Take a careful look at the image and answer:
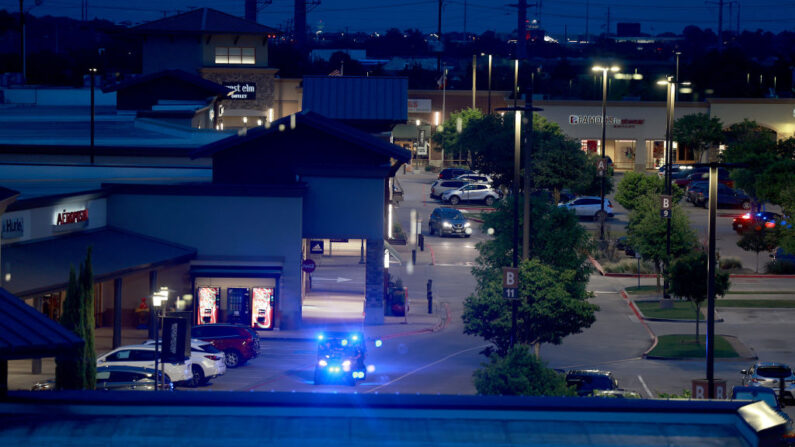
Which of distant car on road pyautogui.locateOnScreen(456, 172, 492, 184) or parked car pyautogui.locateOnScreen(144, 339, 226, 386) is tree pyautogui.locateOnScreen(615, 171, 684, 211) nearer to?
distant car on road pyautogui.locateOnScreen(456, 172, 492, 184)

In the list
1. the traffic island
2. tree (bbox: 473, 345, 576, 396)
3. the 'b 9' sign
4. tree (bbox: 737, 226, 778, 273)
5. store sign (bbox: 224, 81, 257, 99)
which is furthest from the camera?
store sign (bbox: 224, 81, 257, 99)

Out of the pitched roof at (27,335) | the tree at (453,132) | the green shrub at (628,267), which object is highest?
the tree at (453,132)

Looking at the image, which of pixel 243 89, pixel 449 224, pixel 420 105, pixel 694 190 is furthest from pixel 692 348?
pixel 420 105

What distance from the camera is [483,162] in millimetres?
87562

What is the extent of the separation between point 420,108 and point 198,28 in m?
33.6

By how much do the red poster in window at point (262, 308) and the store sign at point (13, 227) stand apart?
11.6m

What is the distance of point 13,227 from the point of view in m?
39.1

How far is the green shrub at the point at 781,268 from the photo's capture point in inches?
2472

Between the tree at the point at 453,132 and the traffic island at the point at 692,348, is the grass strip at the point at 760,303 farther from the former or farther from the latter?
the tree at the point at 453,132

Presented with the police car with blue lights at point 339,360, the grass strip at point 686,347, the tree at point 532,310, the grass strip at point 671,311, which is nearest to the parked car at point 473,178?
the grass strip at point 671,311

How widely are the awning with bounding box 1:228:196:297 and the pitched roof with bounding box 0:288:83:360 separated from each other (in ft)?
72.9

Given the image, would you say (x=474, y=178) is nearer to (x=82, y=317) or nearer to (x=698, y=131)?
(x=698, y=131)

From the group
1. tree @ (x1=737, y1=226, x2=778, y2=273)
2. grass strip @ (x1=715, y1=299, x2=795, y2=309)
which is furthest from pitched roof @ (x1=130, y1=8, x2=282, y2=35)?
grass strip @ (x1=715, y1=299, x2=795, y2=309)

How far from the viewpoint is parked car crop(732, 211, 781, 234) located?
65.4 metres
